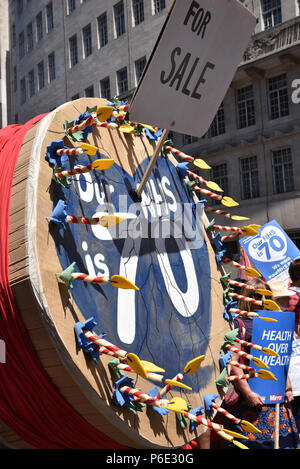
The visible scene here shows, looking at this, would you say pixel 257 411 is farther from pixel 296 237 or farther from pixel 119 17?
pixel 119 17

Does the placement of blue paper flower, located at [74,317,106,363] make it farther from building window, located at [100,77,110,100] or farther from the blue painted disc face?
building window, located at [100,77,110,100]

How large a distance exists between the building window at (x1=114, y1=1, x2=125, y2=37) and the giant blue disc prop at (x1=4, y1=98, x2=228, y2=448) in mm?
23521

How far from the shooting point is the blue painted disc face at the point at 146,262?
1709mm

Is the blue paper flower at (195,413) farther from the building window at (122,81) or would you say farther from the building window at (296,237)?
the building window at (122,81)

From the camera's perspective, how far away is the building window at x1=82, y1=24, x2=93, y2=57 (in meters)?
23.7

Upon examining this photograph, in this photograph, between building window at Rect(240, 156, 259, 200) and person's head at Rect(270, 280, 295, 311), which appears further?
building window at Rect(240, 156, 259, 200)

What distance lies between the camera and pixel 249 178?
23.6 meters

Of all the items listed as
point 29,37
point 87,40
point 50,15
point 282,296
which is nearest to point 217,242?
point 282,296

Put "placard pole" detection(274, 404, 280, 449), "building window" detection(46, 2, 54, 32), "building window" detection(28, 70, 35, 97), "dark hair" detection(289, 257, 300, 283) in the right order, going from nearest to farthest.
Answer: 1. "placard pole" detection(274, 404, 280, 449)
2. "dark hair" detection(289, 257, 300, 283)
3. "building window" detection(46, 2, 54, 32)
4. "building window" detection(28, 70, 35, 97)

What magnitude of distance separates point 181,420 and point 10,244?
800 millimetres

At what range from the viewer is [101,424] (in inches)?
60.1

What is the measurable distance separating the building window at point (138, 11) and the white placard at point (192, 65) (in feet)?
77.6

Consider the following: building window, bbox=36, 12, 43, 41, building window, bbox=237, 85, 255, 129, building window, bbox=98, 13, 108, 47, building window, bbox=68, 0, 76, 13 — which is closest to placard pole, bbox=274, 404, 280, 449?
building window, bbox=36, 12, 43, 41
